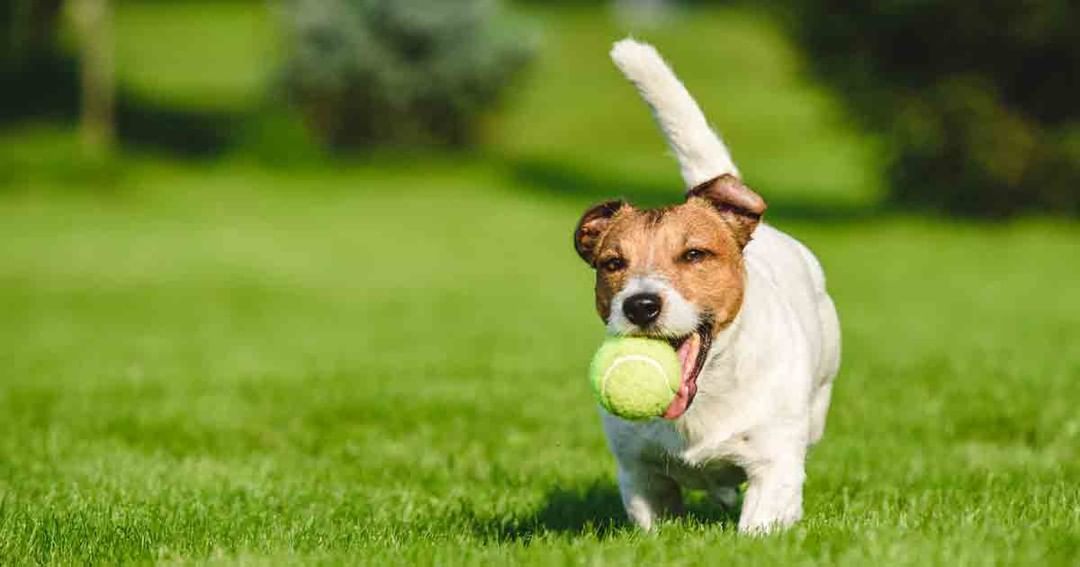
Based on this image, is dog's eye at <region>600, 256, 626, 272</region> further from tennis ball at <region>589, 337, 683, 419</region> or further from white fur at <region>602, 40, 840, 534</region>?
tennis ball at <region>589, 337, 683, 419</region>

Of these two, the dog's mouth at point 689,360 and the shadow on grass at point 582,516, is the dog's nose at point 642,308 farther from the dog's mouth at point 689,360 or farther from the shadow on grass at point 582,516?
the shadow on grass at point 582,516

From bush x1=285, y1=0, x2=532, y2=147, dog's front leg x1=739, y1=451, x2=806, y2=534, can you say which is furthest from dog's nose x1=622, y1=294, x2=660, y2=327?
bush x1=285, y1=0, x2=532, y2=147

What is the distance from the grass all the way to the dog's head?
68 centimetres

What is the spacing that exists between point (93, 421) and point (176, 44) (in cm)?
5052

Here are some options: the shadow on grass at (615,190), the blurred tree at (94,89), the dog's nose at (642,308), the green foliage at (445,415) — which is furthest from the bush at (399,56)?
the dog's nose at (642,308)

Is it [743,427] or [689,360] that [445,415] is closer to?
[743,427]

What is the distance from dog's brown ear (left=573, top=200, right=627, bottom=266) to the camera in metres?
5.30

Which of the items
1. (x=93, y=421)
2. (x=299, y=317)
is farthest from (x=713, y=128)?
(x=299, y=317)

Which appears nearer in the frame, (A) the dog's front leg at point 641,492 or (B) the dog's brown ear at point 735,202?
(B) the dog's brown ear at point 735,202

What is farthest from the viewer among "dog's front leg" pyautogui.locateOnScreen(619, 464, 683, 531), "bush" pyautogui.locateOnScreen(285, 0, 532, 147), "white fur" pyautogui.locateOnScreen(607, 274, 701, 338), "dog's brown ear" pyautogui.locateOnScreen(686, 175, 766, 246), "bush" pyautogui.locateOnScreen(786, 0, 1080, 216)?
"bush" pyautogui.locateOnScreen(285, 0, 532, 147)

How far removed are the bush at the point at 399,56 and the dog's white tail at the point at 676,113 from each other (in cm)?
3443

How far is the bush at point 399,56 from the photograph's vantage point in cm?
4012

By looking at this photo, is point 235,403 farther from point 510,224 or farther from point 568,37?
point 568,37

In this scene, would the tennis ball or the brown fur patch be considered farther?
the brown fur patch
